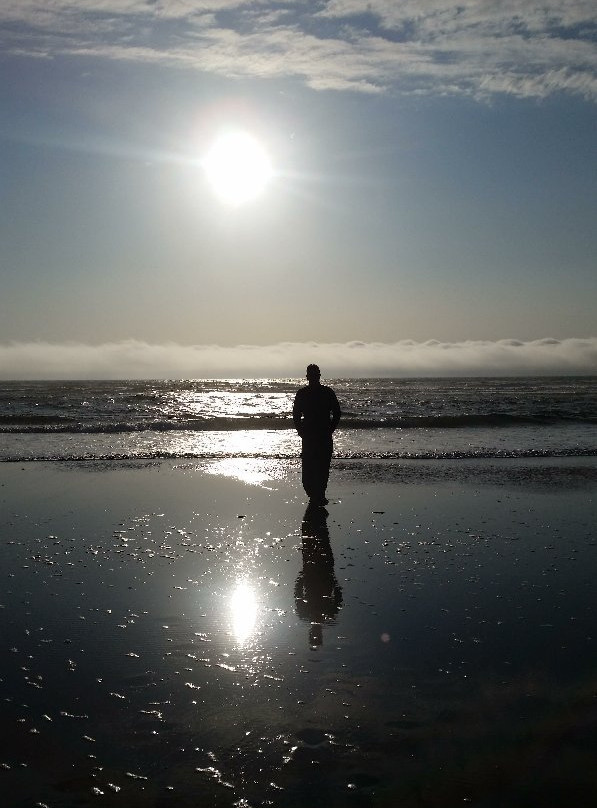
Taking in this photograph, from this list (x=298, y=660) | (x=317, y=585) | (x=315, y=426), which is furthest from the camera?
(x=315, y=426)

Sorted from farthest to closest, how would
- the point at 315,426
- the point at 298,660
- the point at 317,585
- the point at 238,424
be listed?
the point at 238,424 → the point at 315,426 → the point at 317,585 → the point at 298,660

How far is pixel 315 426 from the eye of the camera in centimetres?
1165

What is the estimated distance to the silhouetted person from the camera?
1138 cm

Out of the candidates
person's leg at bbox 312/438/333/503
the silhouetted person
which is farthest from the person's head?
person's leg at bbox 312/438/333/503

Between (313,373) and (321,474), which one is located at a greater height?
(313,373)

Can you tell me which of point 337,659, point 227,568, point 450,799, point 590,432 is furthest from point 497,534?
point 590,432

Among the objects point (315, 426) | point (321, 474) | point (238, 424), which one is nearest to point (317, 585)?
point (321, 474)

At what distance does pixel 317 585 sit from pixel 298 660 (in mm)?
1918

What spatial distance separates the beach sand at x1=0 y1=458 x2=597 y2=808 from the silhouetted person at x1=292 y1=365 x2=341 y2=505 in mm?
1371

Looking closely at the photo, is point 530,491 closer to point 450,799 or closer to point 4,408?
point 450,799

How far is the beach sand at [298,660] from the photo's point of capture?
3416 millimetres

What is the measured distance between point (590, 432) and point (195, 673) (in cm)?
2445

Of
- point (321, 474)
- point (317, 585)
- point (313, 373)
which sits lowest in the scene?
point (317, 585)

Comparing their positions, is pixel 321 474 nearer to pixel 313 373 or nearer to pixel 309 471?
pixel 309 471
